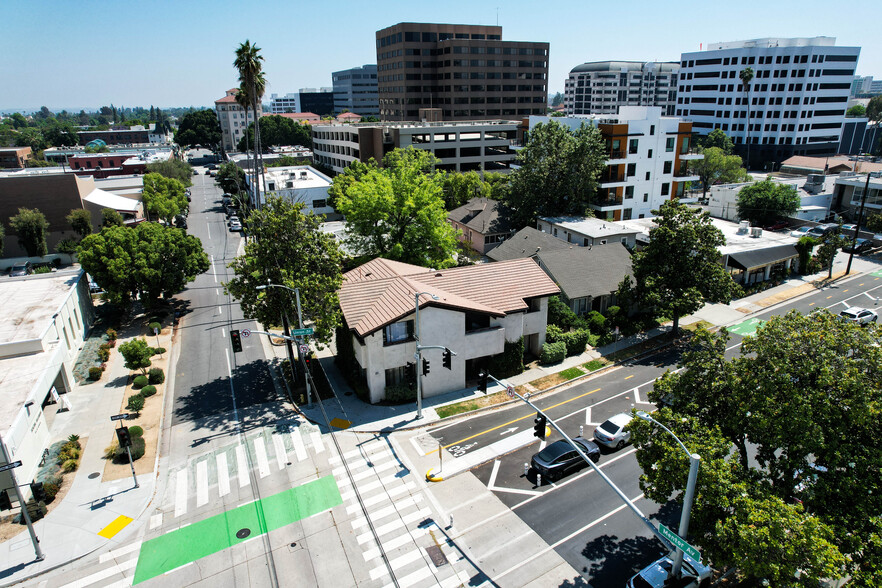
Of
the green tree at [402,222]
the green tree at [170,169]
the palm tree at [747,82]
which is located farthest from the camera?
the palm tree at [747,82]

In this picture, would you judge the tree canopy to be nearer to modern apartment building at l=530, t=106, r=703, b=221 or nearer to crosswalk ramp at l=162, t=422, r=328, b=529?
crosswalk ramp at l=162, t=422, r=328, b=529

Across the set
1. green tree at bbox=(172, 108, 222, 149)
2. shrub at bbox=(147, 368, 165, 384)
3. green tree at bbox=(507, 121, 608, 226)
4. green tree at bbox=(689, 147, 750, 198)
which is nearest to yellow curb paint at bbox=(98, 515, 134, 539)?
shrub at bbox=(147, 368, 165, 384)

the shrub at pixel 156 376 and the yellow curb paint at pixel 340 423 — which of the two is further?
the shrub at pixel 156 376

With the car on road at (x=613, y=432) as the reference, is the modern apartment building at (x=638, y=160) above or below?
above

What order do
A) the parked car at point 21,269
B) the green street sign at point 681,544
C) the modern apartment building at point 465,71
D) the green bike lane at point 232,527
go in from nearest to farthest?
1. the green street sign at point 681,544
2. the green bike lane at point 232,527
3. the parked car at point 21,269
4. the modern apartment building at point 465,71

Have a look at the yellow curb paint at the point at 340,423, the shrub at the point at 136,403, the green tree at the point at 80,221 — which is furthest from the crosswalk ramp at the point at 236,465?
the green tree at the point at 80,221

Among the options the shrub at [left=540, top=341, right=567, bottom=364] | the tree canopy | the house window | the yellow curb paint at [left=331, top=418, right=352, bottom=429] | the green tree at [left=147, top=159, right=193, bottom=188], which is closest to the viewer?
the tree canopy

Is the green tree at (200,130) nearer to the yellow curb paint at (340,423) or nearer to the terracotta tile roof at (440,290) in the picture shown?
the terracotta tile roof at (440,290)

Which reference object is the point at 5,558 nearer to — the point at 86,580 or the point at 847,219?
the point at 86,580

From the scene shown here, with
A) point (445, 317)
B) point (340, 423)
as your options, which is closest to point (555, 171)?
point (445, 317)
